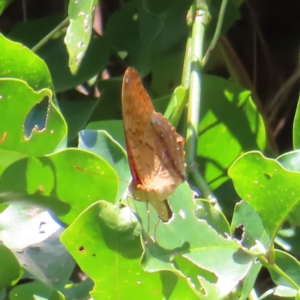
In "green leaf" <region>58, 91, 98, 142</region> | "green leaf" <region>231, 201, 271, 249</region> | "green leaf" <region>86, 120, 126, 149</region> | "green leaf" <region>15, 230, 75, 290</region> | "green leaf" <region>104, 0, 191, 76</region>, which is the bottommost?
"green leaf" <region>15, 230, 75, 290</region>

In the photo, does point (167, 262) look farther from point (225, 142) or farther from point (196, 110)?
point (225, 142)

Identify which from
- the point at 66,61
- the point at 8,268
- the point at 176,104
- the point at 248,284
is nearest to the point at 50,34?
the point at 66,61

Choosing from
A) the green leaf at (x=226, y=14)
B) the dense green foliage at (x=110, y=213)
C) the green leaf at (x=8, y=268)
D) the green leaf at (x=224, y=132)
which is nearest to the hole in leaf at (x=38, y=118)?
the dense green foliage at (x=110, y=213)

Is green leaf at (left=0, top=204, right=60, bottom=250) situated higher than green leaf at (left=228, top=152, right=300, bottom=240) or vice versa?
green leaf at (left=228, top=152, right=300, bottom=240)

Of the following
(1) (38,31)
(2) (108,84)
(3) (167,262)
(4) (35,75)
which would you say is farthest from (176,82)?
(3) (167,262)

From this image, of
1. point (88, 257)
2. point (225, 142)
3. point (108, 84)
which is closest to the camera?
point (88, 257)

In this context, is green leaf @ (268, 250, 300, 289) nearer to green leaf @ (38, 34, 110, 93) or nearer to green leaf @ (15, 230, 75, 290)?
green leaf @ (15, 230, 75, 290)

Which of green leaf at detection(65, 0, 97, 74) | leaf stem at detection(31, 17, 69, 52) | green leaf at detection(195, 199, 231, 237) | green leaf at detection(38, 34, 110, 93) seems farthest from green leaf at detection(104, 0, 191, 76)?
green leaf at detection(195, 199, 231, 237)
